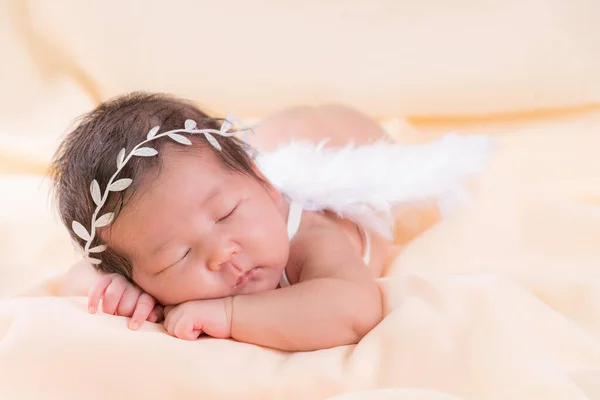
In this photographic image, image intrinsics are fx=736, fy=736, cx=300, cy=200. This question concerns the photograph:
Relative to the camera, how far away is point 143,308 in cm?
118

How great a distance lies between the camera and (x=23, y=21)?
247cm

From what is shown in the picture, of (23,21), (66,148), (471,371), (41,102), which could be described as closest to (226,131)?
(66,148)

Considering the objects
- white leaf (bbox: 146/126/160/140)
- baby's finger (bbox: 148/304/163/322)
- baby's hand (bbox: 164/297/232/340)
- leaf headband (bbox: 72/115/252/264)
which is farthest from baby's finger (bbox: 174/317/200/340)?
white leaf (bbox: 146/126/160/140)

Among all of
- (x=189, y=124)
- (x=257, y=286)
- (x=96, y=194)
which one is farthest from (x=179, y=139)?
(x=257, y=286)

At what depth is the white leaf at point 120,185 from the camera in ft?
3.79

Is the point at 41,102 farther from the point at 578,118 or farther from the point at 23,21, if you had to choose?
the point at 578,118

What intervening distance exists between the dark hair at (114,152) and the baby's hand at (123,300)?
0.03 meters

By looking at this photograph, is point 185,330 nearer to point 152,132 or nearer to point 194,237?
point 194,237

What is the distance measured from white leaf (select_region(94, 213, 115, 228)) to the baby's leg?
69cm

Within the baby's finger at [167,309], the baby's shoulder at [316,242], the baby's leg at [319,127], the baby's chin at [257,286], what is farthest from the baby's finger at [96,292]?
the baby's leg at [319,127]

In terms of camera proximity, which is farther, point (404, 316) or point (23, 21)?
point (23, 21)

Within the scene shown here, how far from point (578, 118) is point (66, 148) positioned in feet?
5.19

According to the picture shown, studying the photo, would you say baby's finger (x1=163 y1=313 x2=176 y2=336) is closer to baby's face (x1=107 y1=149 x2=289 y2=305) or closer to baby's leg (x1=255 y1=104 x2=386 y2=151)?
baby's face (x1=107 y1=149 x2=289 y2=305)

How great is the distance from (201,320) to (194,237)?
130 mm
